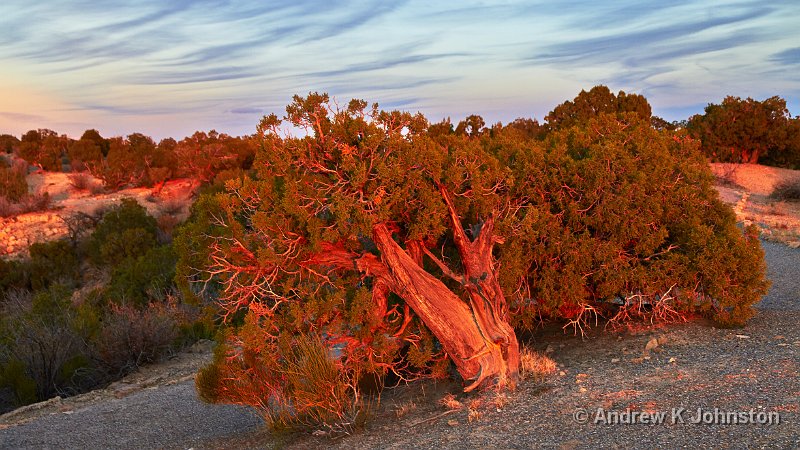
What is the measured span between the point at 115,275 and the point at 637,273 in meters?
14.3

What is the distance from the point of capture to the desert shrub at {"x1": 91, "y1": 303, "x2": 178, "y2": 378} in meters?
12.3

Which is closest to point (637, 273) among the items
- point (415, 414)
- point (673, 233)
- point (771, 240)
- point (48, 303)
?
point (673, 233)

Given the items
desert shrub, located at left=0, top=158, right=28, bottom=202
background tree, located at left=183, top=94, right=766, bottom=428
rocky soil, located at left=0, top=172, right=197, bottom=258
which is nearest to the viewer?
background tree, located at left=183, top=94, right=766, bottom=428

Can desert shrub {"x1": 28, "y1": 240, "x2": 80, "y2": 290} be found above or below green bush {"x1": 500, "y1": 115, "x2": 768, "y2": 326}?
below

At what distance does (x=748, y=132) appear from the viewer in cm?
3722

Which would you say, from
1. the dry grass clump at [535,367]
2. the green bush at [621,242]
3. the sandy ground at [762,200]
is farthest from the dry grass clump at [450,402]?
the sandy ground at [762,200]

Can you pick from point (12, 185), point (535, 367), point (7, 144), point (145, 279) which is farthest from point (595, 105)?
point (7, 144)

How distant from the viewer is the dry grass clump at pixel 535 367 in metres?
7.58

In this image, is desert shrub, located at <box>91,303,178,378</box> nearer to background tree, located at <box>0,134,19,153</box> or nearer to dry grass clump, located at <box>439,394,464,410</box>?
dry grass clump, located at <box>439,394,464,410</box>

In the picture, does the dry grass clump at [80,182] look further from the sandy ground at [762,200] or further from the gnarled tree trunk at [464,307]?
the gnarled tree trunk at [464,307]

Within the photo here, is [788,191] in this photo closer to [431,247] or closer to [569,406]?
[431,247]

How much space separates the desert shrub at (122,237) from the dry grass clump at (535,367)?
1686 centimetres

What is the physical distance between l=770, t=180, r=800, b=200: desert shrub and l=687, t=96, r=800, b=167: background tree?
306 inches

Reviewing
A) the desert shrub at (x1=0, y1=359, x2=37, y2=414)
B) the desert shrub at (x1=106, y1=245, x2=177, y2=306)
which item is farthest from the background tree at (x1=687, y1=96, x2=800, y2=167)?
the desert shrub at (x1=0, y1=359, x2=37, y2=414)
